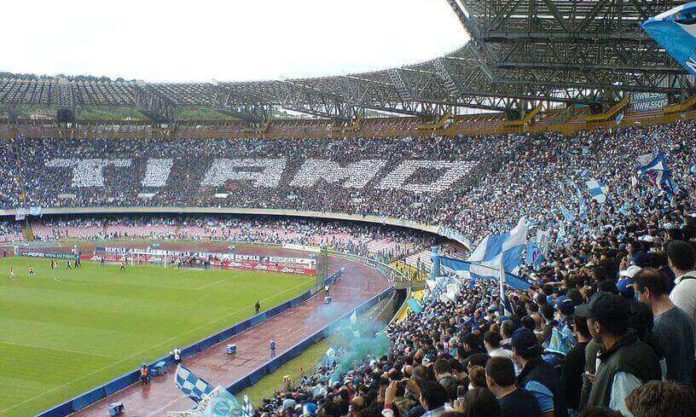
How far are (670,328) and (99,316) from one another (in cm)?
3351

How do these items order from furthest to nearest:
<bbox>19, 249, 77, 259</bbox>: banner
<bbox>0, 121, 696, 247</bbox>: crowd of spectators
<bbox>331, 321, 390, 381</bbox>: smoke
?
1. <bbox>19, 249, 77, 259</bbox>: banner
2. <bbox>0, 121, 696, 247</bbox>: crowd of spectators
3. <bbox>331, 321, 390, 381</bbox>: smoke

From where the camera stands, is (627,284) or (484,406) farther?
(627,284)

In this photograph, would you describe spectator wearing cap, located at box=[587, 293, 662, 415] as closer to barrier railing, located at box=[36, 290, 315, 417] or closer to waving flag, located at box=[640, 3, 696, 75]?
waving flag, located at box=[640, 3, 696, 75]

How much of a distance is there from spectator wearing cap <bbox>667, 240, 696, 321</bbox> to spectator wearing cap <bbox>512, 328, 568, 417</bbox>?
49.3 inches

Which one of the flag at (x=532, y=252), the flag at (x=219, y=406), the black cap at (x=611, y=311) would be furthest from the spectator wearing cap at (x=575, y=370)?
the flag at (x=532, y=252)

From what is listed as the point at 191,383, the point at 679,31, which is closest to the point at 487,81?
the point at 191,383

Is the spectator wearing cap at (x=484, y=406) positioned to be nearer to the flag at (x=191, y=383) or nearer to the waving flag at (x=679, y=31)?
the waving flag at (x=679, y=31)

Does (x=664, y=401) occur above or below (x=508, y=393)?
above

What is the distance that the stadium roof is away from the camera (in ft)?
72.1

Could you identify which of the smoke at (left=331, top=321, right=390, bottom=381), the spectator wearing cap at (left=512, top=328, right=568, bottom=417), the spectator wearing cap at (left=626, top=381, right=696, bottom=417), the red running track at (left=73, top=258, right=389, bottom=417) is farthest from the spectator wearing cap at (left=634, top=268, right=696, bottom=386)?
the red running track at (left=73, top=258, right=389, bottom=417)

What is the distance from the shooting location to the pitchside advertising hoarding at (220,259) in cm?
4841

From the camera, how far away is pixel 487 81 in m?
41.0

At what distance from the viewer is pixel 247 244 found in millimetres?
60812

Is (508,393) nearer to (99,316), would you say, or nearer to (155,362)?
(155,362)
